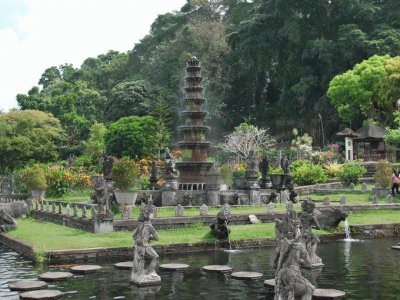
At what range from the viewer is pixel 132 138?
180 feet

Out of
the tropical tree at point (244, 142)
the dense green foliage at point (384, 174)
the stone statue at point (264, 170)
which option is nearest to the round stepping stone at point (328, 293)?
the dense green foliage at point (384, 174)

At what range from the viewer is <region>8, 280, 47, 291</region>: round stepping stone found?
44.2 ft

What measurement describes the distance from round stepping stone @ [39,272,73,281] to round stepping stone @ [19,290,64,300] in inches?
63.8

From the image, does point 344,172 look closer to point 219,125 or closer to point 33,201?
point 33,201

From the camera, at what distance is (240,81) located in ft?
232

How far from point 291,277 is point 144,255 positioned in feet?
16.3

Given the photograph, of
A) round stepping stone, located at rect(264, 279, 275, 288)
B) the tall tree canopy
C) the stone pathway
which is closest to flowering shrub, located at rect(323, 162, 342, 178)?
the tall tree canopy

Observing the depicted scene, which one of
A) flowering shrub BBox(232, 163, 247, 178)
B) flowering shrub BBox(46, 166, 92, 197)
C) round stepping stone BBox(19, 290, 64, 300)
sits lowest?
round stepping stone BBox(19, 290, 64, 300)

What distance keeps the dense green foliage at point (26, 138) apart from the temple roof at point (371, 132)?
2970 cm

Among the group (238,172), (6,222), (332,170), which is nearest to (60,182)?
(6,222)

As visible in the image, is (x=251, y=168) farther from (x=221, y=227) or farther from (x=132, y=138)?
(x=132, y=138)

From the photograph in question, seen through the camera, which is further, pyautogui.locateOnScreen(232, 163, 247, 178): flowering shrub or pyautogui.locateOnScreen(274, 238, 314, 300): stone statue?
Result: pyautogui.locateOnScreen(232, 163, 247, 178): flowering shrub

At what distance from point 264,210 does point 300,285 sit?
16761mm

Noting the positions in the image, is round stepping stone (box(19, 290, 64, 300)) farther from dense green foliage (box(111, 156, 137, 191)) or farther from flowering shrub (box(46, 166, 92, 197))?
flowering shrub (box(46, 166, 92, 197))
